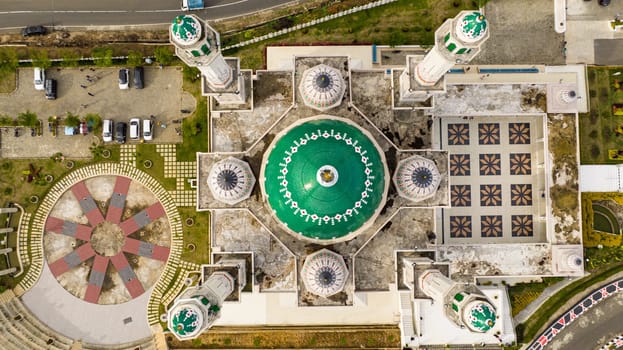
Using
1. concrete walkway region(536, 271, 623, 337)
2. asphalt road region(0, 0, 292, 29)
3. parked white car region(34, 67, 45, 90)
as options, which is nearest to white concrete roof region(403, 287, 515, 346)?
concrete walkway region(536, 271, 623, 337)

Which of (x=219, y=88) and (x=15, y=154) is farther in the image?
(x=15, y=154)

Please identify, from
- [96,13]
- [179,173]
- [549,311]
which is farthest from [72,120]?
[549,311]

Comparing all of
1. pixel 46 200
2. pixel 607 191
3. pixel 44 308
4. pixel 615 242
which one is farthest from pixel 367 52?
pixel 44 308

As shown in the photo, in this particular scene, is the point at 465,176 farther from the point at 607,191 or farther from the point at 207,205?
the point at 207,205

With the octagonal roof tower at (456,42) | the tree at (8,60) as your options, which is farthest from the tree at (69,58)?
the octagonal roof tower at (456,42)

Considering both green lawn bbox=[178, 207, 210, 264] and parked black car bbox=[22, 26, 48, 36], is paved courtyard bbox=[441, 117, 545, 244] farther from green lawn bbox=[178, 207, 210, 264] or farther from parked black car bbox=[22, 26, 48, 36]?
parked black car bbox=[22, 26, 48, 36]

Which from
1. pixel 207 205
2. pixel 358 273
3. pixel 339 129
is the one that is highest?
pixel 339 129
